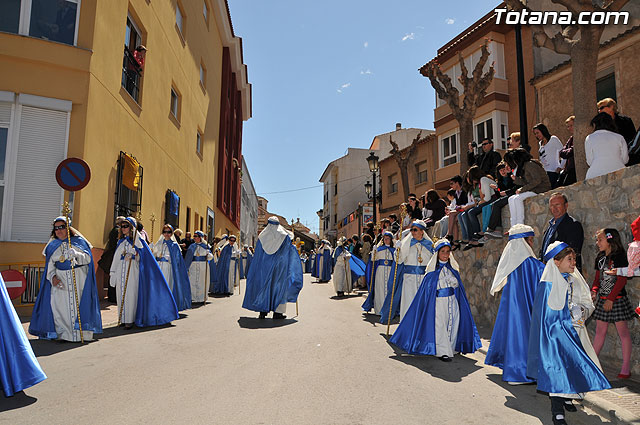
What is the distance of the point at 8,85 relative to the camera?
31.1 feet

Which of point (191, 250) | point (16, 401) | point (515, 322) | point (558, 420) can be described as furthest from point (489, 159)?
point (16, 401)

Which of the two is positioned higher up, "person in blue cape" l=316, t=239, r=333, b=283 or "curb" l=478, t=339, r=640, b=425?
"person in blue cape" l=316, t=239, r=333, b=283

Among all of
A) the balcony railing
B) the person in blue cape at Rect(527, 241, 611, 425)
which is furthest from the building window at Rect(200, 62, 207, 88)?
the person in blue cape at Rect(527, 241, 611, 425)

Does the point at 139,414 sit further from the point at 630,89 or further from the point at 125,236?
the point at 630,89

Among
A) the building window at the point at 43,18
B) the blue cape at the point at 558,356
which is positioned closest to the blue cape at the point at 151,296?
the building window at the point at 43,18

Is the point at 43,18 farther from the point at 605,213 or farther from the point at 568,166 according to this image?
the point at 605,213

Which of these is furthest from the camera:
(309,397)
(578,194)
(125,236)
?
(125,236)

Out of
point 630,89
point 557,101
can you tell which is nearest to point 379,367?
point 630,89

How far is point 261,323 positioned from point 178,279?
265cm

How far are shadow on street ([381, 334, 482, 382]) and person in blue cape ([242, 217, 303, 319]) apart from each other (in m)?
3.56

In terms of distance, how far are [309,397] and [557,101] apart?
52.5 feet

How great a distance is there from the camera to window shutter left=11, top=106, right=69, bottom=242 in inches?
374

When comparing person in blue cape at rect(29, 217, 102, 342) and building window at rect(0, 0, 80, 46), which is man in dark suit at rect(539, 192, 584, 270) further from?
building window at rect(0, 0, 80, 46)

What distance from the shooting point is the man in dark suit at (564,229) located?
20.0ft
